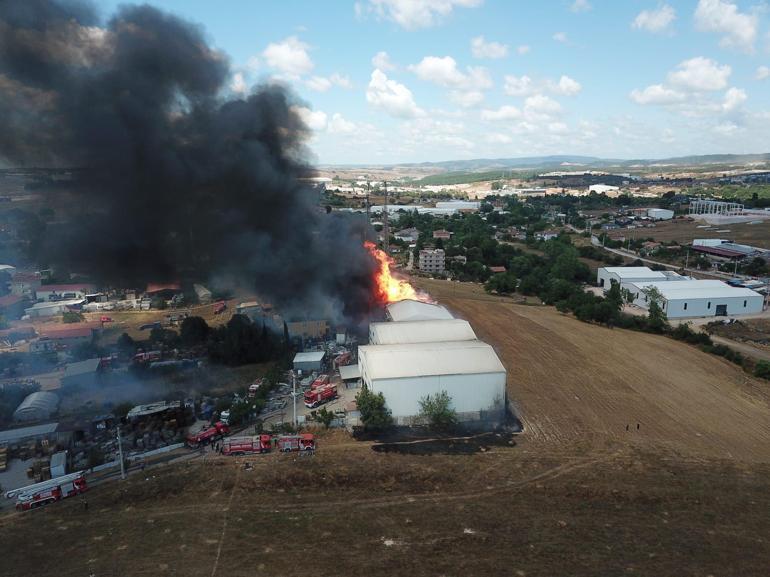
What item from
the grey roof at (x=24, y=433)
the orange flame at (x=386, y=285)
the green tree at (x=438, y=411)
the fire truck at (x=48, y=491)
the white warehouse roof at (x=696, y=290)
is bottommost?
the fire truck at (x=48, y=491)

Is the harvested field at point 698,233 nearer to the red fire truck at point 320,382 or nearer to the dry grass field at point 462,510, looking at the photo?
the dry grass field at point 462,510

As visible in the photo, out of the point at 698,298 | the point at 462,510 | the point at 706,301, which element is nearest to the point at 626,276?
the point at 698,298

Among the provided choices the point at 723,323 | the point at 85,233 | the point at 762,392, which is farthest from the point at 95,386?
the point at 723,323

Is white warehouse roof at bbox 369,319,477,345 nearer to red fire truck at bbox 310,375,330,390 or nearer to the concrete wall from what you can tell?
red fire truck at bbox 310,375,330,390

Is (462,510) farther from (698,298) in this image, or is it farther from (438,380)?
(698,298)

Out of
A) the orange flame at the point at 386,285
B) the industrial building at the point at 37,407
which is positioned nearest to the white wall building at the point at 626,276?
the orange flame at the point at 386,285

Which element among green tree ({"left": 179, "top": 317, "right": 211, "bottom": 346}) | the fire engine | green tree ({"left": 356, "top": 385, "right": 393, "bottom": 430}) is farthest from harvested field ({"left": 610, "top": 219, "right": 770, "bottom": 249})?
the fire engine
